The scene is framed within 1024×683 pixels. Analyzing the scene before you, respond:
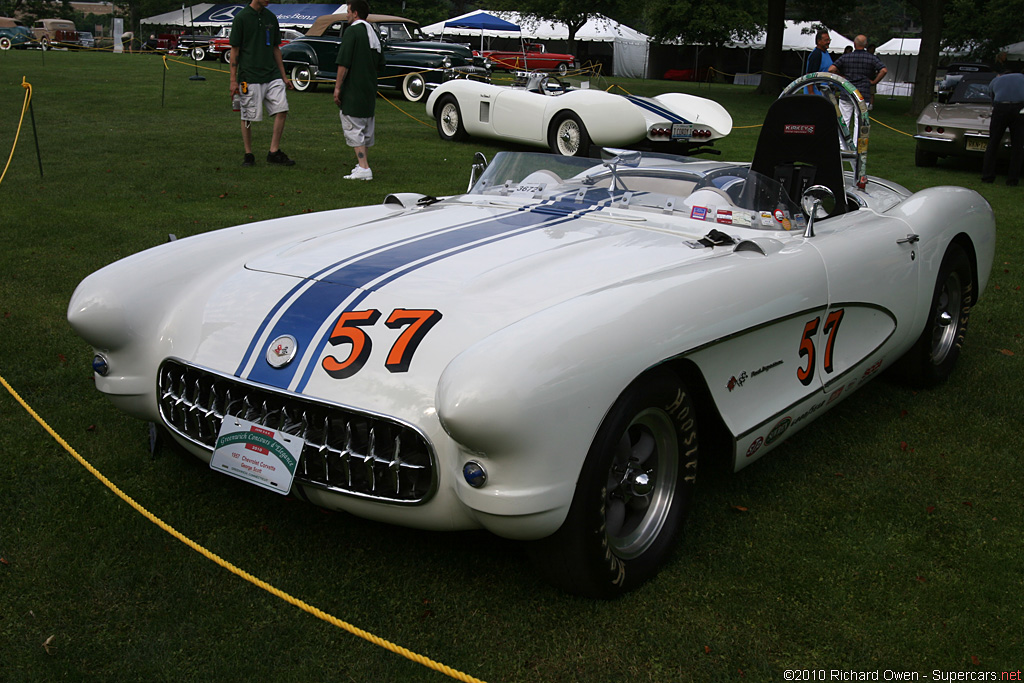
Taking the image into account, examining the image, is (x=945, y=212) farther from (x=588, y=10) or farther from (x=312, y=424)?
(x=588, y=10)

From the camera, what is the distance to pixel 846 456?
3627 mm

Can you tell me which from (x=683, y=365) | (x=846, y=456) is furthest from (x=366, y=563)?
(x=846, y=456)

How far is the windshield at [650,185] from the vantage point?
12.0 ft

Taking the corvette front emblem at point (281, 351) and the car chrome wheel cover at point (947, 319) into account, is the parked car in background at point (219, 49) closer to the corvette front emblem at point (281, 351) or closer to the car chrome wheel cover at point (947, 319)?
the car chrome wheel cover at point (947, 319)

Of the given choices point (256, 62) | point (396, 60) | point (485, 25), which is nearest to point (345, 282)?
point (256, 62)

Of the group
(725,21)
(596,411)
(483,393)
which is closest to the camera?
(483,393)

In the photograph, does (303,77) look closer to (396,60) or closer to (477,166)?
(396,60)

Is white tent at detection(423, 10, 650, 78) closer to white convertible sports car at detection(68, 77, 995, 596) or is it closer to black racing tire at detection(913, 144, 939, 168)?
black racing tire at detection(913, 144, 939, 168)

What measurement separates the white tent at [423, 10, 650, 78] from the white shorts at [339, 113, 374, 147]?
32.4 meters

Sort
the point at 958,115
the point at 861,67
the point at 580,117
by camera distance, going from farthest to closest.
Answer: the point at 861,67 → the point at 958,115 → the point at 580,117

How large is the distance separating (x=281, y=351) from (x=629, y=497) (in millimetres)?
1149

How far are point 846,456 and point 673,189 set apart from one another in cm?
139

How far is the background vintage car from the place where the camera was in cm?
1183

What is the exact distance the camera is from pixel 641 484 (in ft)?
8.48
